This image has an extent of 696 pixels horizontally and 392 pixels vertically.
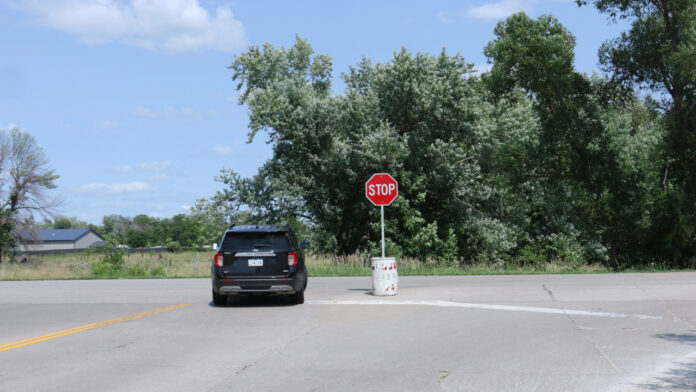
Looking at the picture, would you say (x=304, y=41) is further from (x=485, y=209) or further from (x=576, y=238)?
(x=576, y=238)

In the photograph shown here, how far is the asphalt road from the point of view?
289 inches

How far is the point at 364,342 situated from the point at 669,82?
30666 mm

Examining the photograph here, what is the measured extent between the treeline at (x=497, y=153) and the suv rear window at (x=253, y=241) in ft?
65.1

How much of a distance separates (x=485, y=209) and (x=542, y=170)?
4011 mm

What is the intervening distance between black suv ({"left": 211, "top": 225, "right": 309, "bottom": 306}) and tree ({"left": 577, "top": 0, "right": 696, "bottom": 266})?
2352 cm

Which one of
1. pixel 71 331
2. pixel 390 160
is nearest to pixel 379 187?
pixel 390 160

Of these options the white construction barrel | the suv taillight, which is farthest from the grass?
the suv taillight

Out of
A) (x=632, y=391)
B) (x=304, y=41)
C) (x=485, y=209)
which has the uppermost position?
(x=304, y=41)

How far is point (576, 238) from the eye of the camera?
4331 cm

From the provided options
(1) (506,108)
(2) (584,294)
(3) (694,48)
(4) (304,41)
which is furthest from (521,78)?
(2) (584,294)

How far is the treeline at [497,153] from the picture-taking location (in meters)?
35.1

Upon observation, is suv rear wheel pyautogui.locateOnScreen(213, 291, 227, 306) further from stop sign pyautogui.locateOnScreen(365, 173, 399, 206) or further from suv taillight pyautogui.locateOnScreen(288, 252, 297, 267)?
stop sign pyautogui.locateOnScreen(365, 173, 399, 206)

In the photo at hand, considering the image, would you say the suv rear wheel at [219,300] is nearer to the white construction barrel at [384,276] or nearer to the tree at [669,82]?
the white construction barrel at [384,276]

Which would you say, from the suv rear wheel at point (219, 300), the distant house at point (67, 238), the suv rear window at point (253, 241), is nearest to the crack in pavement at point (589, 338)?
the suv rear window at point (253, 241)
